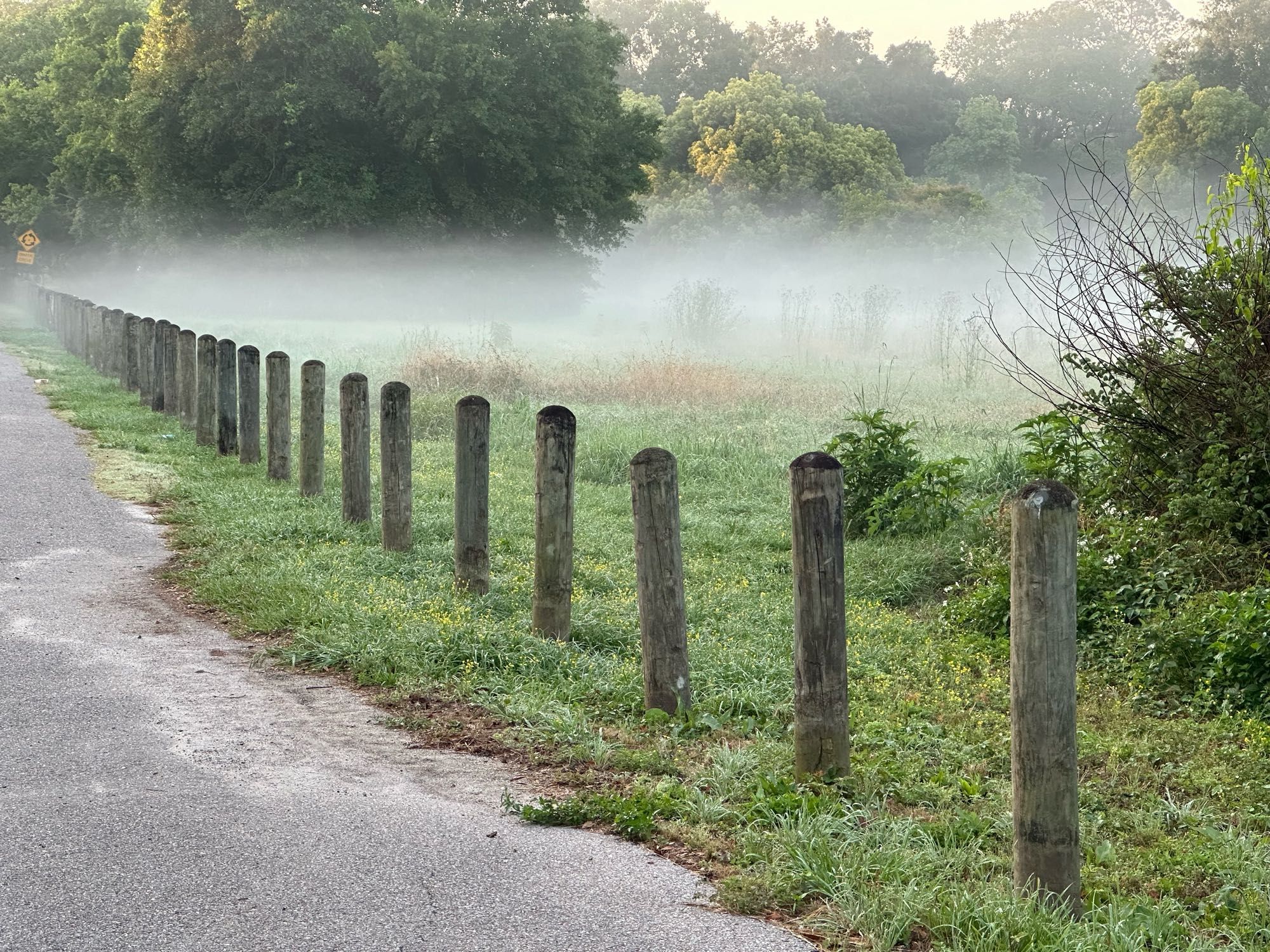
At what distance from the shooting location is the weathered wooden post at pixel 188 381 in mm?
15125

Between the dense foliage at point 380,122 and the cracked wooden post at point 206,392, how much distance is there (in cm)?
2790

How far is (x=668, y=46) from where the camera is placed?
279 ft

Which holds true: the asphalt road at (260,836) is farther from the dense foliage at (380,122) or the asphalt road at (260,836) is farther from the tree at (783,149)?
the tree at (783,149)

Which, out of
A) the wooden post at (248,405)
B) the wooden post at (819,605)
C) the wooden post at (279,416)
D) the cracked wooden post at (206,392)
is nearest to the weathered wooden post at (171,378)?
the cracked wooden post at (206,392)

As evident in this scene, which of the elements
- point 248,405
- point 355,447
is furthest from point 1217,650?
point 248,405

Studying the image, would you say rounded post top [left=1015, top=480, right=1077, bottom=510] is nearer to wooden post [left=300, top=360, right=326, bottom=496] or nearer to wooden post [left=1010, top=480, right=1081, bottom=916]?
wooden post [left=1010, top=480, right=1081, bottom=916]

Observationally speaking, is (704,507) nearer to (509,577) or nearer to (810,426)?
(509,577)

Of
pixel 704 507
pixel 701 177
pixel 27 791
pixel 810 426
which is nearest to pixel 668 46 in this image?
pixel 701 177

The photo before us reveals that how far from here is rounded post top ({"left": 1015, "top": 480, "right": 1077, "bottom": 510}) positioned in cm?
377

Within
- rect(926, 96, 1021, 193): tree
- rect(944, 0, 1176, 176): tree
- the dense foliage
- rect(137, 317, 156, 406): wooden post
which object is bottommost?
rect(137, 317, 156, 406): wooden post

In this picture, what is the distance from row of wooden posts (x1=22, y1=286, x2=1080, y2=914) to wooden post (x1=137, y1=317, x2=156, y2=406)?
7331 millimetres

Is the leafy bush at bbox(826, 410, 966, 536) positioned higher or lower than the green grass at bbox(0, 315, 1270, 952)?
higher

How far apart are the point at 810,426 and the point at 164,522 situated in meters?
8.88

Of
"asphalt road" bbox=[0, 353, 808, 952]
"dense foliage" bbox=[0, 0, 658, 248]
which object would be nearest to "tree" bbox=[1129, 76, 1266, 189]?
"dense foliage" bbox=[0, 0, 658, 248]
